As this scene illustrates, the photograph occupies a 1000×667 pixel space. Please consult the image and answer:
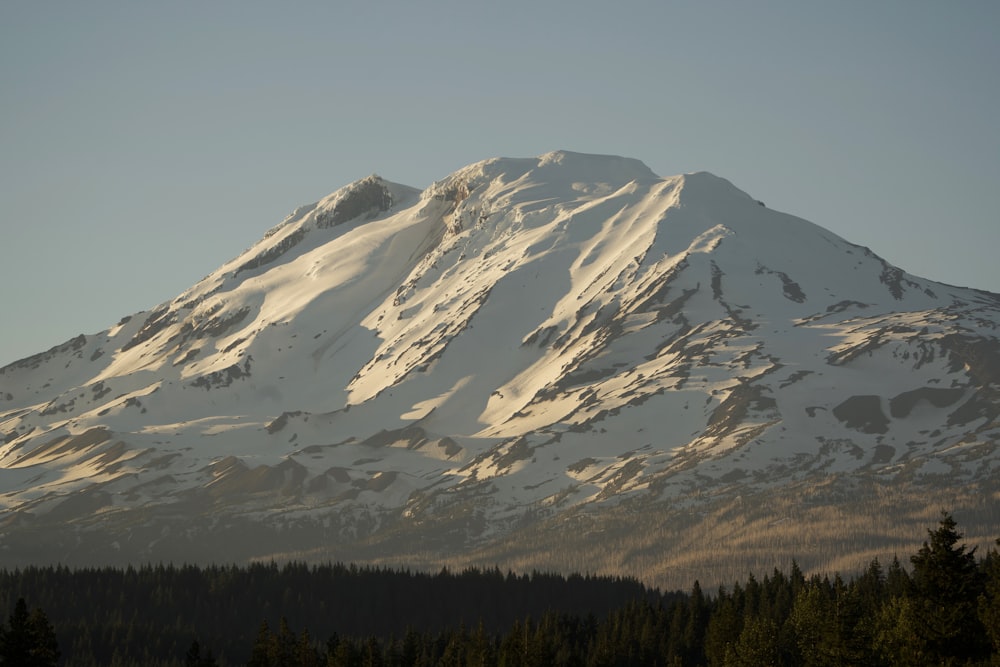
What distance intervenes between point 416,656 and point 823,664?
68.7 m

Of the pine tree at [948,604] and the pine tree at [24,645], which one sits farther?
the pine tree at [24,645]

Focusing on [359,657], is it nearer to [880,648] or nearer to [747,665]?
[747,665]

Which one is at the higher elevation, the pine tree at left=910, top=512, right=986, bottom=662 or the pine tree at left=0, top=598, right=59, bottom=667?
the pine tree at left=0, top=598, right=59, bottom=667

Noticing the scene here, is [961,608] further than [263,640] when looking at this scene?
No

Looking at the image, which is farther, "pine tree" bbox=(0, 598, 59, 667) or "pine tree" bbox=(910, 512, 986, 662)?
"pine tree" bbox=(0, 598, 59, 667)

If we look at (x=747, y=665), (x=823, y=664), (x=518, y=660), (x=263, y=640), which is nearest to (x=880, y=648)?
(x=823, y=664)

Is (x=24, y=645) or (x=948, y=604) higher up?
(x=24, y=645)

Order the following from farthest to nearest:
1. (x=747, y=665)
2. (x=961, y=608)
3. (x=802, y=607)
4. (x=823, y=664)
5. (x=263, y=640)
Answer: (x=263, y=640) → (x=802, y=607) → (x=747, y=665) → (x=823, y=664) → (x=961, y=608)

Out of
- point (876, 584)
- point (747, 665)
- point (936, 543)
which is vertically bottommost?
point (876, 584)

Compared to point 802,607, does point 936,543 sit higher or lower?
higher

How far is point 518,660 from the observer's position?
13862cm

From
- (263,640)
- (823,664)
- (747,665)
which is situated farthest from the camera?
(263,640)

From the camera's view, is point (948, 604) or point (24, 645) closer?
point (948, 604)

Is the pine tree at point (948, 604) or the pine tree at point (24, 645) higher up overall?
the pine tree at point (24, 645)
